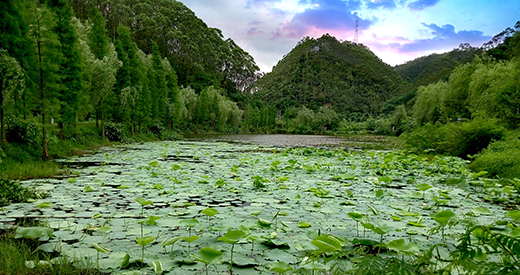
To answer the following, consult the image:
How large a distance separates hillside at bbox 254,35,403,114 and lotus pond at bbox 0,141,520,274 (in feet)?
322

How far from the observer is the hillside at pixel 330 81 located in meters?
107

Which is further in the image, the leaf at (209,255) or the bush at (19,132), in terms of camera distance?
the bush at (19,132)

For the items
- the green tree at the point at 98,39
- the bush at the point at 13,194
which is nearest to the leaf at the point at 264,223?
the bush at the point at 13,194

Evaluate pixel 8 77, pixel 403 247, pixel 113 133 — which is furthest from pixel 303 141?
pixel 403 247

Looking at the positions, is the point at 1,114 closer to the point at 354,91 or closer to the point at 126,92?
the point at 126,92

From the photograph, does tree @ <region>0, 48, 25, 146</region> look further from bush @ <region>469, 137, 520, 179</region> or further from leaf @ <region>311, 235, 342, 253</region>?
bush @ <region>469, 137, 520, 179</region>

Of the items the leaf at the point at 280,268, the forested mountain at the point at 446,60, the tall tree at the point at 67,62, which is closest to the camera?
the leaf at the point at 280,268

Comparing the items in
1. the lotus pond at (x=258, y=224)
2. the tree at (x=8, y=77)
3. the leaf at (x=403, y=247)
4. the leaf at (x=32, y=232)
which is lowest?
the lotus pond at (x=258, y=224)

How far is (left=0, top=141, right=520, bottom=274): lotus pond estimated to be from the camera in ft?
7.68

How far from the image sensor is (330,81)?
11944cm

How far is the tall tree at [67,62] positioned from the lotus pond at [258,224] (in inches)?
308

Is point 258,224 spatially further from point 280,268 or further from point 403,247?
point 403,247

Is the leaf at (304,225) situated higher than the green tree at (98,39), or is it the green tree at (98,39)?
the green tree at (98,39)

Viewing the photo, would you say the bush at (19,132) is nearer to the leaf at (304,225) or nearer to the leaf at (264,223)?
the leaf at (264,223)
